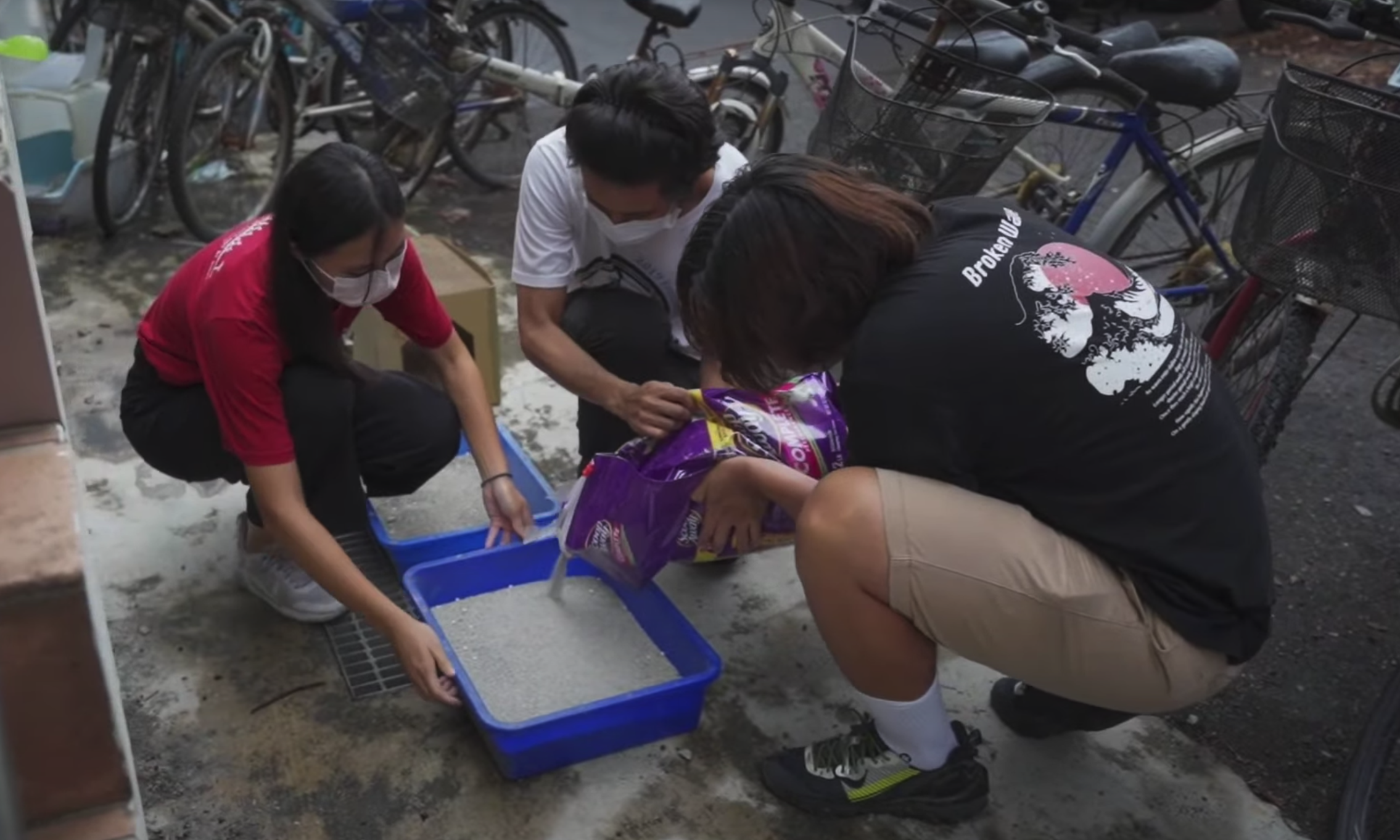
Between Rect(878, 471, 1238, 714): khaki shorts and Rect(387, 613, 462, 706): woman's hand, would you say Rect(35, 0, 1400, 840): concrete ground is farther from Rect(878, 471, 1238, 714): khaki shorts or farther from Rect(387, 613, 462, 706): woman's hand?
Rect(878, 471, 1238, 714): khaki shorts

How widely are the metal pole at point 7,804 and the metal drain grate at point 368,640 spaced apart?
1.37 meters

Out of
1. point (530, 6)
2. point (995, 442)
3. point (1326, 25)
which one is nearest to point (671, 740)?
point (995, 442)

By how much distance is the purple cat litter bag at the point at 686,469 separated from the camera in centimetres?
192

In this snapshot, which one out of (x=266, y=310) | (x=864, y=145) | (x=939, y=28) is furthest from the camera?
(x=939, y=28)

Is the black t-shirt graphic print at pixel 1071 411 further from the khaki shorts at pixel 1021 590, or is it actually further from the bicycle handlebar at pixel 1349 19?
the bicycle handlebar at pixel 1349 19

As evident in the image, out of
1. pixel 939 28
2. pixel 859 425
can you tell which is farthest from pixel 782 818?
pixel 939 28

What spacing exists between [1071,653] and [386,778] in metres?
1.03

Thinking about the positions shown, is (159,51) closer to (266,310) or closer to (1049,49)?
(266,310)

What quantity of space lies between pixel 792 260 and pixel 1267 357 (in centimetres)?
149

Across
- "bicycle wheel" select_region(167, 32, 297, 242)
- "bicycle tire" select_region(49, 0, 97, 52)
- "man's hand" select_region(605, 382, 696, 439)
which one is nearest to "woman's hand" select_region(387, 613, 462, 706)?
"man's hand" select_region(605, 382, 696, 439)

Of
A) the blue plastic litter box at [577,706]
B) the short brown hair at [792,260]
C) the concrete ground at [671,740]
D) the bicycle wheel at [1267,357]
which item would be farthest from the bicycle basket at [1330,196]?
the blue plastic litter box at [577,706]

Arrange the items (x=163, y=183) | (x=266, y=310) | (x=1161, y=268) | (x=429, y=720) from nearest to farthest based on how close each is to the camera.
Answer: (x=266, y=310) → (x=429, y=720) → (x=1161, y=268) → (x=163, y=183)

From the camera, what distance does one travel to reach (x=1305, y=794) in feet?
6.54

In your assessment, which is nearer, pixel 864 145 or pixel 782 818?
pixel 782 818
